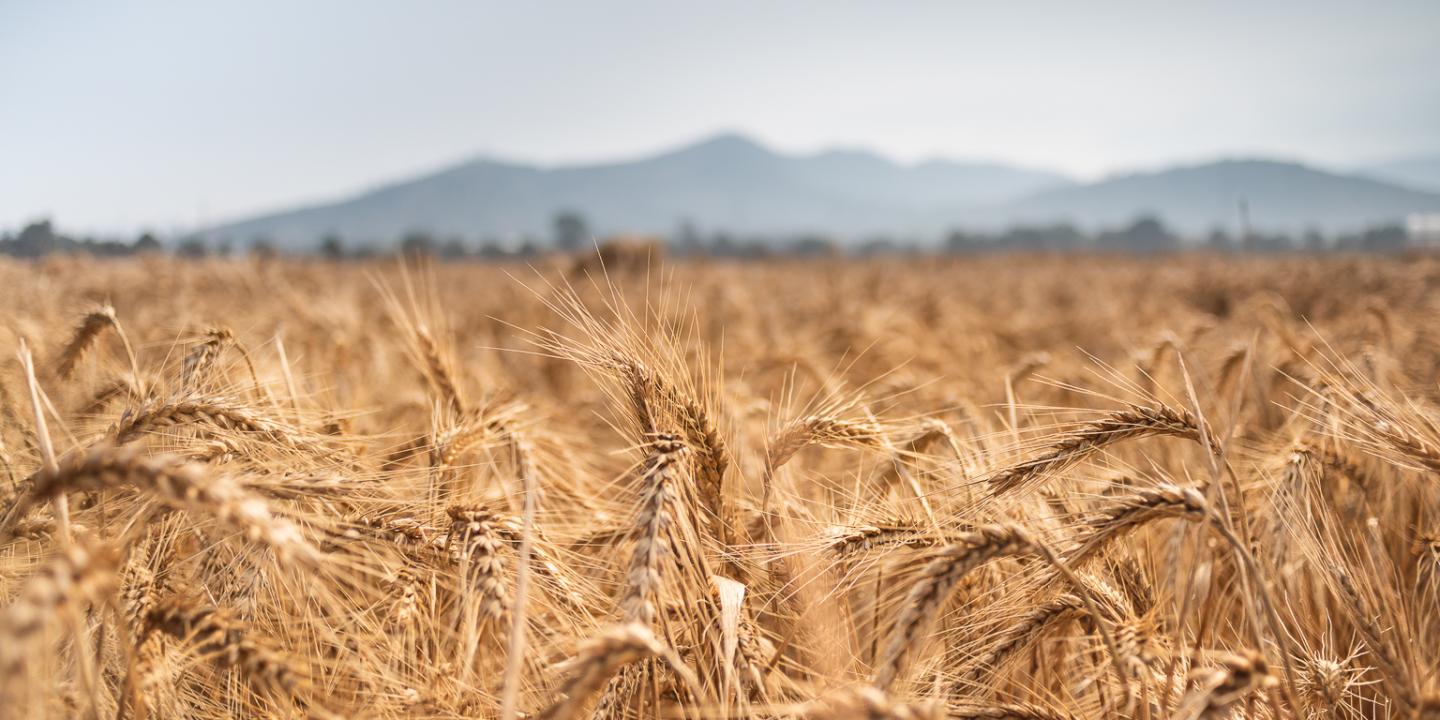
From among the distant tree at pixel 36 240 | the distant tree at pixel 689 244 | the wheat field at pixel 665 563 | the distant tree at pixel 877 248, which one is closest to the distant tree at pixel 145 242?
the distant tree at pixel 36 240

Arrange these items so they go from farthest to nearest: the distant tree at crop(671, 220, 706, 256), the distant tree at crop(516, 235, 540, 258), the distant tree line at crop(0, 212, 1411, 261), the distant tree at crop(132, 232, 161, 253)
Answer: the distant tree at crop(671, 220, 706, 256) → the distant tree at crop(516, 235, 540, 258) → the distant tree at crop(132, 232, 161, 253) → the distant tree line at crop(0, 212, 1411, 261)

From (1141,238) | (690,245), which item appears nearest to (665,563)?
(690,245)

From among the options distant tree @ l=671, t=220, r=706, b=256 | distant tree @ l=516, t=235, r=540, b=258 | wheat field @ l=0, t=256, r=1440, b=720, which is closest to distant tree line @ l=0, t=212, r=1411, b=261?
distant tree @ l=516, t=235, r=540, b=258

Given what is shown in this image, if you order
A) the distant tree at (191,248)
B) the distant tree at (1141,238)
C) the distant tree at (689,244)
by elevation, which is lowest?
the distant tree at (1141,238)

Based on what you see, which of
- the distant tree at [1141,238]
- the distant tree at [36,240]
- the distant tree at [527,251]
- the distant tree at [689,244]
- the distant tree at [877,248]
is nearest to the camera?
the distant tree at [36,240]

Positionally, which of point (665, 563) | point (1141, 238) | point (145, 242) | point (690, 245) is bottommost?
point (1141, 238)

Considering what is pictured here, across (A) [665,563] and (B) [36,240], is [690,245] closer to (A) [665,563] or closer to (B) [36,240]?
(B) [36,240]

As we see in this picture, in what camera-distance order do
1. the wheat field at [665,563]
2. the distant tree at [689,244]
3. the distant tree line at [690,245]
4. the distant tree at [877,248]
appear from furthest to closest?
the distant tree at [877,248]
the distant tree at [689,244]
the distant tree line at [690,245]
the wheat field at [665,563]

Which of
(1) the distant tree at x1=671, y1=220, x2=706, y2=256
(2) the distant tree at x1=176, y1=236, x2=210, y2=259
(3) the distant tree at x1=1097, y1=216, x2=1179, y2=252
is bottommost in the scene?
(3) the distant tree at x1=1097, y1=216, x2=1179, y2=252

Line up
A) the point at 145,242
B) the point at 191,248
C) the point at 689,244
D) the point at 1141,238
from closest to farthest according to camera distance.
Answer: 1. the point at 145,242
2. the point at 191,248
3. the point at 689,244
4. the point at 1141,238

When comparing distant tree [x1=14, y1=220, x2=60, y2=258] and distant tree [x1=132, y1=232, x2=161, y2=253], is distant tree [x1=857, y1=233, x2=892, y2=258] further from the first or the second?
distant tree [x1=14, y1=220, x2=60, y2=258]

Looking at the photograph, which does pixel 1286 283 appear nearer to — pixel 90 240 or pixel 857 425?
pixel 857 425

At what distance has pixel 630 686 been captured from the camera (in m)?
1.55

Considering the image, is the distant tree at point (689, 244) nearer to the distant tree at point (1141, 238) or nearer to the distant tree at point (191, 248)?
the distant tree at point (191, 248)
